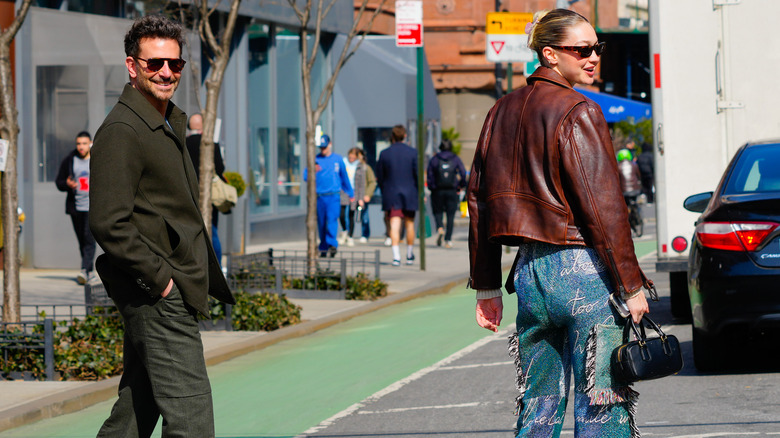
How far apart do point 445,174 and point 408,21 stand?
4498 millimetres

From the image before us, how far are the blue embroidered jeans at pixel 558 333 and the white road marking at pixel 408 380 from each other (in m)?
2.55


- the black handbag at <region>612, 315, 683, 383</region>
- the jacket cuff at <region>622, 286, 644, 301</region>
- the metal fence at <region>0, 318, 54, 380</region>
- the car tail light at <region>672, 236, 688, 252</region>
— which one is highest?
the jacket cuff at <region>622, 286, 644, 301</region>

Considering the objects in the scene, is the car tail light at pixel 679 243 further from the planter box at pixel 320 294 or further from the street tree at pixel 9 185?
the street tree at pixel 9 185

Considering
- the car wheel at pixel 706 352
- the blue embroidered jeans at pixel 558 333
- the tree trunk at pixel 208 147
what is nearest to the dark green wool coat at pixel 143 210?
the blue embroidered jeans at pixel 558 333

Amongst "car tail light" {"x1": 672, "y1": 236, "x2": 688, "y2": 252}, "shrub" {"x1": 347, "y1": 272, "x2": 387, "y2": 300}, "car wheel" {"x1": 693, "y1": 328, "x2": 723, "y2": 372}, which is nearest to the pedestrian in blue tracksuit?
"shrub" {"x1": 347, "y1": 272, "x2": 387, "y2": 300}

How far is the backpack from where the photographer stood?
826 inches

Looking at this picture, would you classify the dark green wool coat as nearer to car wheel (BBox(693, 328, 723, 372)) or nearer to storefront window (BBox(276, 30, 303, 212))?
car wheel (BBox(693, 328, 723, 372))

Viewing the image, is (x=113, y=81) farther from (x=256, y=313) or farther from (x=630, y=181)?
(x=630, y=181)

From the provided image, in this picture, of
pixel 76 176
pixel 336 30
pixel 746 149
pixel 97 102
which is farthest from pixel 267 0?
pixel 746 149

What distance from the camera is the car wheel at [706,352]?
26.6 ft

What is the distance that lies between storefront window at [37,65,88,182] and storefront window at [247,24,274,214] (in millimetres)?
5504

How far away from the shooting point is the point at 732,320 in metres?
7.58

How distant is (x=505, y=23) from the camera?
19547mm

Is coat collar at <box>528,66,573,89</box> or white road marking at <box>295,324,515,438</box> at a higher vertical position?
coat collar at <box>528,66,573,89</box>
